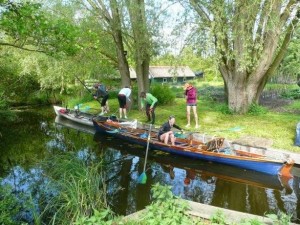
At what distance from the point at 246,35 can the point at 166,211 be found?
8924 millimetres

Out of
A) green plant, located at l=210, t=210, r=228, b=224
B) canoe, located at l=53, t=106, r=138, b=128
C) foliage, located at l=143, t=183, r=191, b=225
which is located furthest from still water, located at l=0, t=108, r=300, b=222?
green plant, located at l=210, t=210, r=228, b=224

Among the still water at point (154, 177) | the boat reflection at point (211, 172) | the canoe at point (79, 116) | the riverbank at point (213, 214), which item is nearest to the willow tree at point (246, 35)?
the boat reflection at point (211, 172)

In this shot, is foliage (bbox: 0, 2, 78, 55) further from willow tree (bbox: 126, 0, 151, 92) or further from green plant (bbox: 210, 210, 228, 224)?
willow tree (bbox: 126, 0, 151, 92)

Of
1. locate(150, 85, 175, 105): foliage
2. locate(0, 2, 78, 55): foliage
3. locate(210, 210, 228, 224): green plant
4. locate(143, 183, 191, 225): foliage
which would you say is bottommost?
locate(210, 210, 228, 224): green plant

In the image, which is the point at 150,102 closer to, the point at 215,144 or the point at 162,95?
the point at 215,144

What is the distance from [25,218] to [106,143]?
664 cm

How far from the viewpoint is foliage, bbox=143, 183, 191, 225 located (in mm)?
4000

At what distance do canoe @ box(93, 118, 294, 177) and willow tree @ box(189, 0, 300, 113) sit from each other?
3552 mm

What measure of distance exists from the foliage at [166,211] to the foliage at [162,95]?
14.0 metres

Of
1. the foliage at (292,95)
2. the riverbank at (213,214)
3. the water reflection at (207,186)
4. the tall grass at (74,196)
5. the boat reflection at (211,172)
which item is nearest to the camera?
the riverbank at (213,214)

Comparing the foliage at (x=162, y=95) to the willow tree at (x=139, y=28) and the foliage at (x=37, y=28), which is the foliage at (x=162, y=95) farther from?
the foliage at (x=37, y=28)

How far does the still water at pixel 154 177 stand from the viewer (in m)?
6.92

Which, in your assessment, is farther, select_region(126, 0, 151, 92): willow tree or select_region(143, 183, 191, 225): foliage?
select_region(126, 0, 151, 92): willow tree

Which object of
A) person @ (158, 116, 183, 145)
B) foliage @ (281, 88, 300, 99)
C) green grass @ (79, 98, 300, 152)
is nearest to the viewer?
person @ (158, 116, 183, 145)
